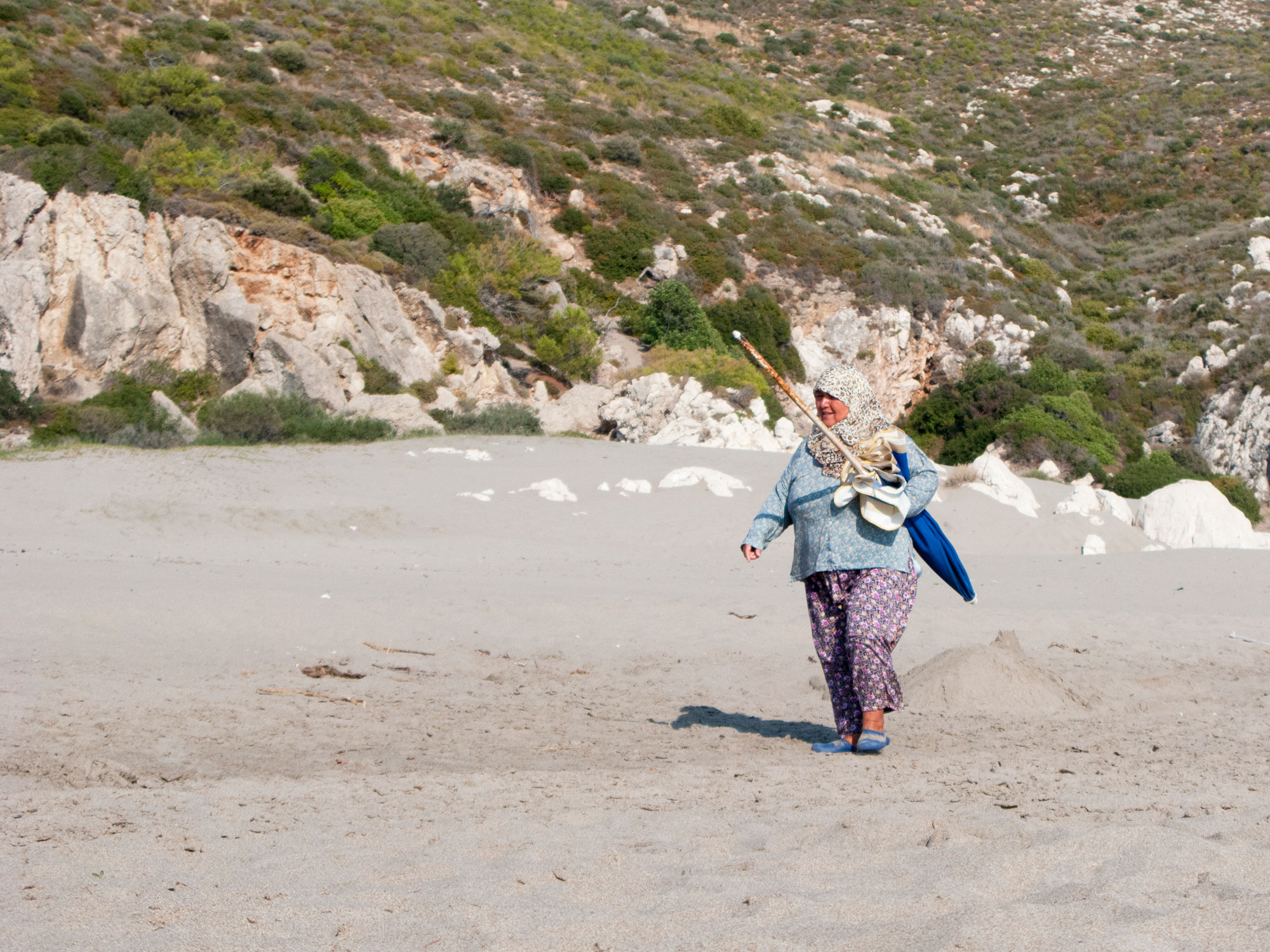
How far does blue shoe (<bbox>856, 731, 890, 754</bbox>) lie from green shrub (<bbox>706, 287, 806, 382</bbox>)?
2234 cm

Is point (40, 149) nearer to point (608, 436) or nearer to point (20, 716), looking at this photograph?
point (608, 436)

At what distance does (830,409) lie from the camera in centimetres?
444

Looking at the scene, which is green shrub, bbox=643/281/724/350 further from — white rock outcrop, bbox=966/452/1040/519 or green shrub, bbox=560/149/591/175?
white rock outcrop, bbox=966/452/1040/519

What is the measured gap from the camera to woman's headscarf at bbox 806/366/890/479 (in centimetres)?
437

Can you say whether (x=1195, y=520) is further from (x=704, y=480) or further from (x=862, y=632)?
(x=862, y=632)

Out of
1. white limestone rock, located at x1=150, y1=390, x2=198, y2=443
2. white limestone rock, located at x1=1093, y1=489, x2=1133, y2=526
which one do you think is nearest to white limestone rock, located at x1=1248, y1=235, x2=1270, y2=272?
white limestone rock, located at x1=1093, y1=489, x2=1133, y2=526

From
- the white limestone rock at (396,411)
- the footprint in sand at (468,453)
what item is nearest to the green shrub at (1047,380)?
the white limestone rock at (396,411)

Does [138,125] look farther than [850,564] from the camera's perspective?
Yes

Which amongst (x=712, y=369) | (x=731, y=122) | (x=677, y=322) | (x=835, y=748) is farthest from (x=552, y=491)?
(x=731, y=122)

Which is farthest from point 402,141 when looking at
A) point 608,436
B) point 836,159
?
point 836,159

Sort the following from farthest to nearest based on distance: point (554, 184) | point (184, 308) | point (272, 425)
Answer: point (554, 184)
point (184, 308)
point (272, 425)

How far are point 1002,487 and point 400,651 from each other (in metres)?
10.3

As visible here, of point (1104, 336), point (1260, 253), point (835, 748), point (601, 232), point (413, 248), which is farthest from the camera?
point (1260, 253)

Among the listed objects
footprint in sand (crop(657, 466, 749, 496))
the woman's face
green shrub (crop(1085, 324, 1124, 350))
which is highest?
green shrub (crop(1085, 324, 1124, 350))
